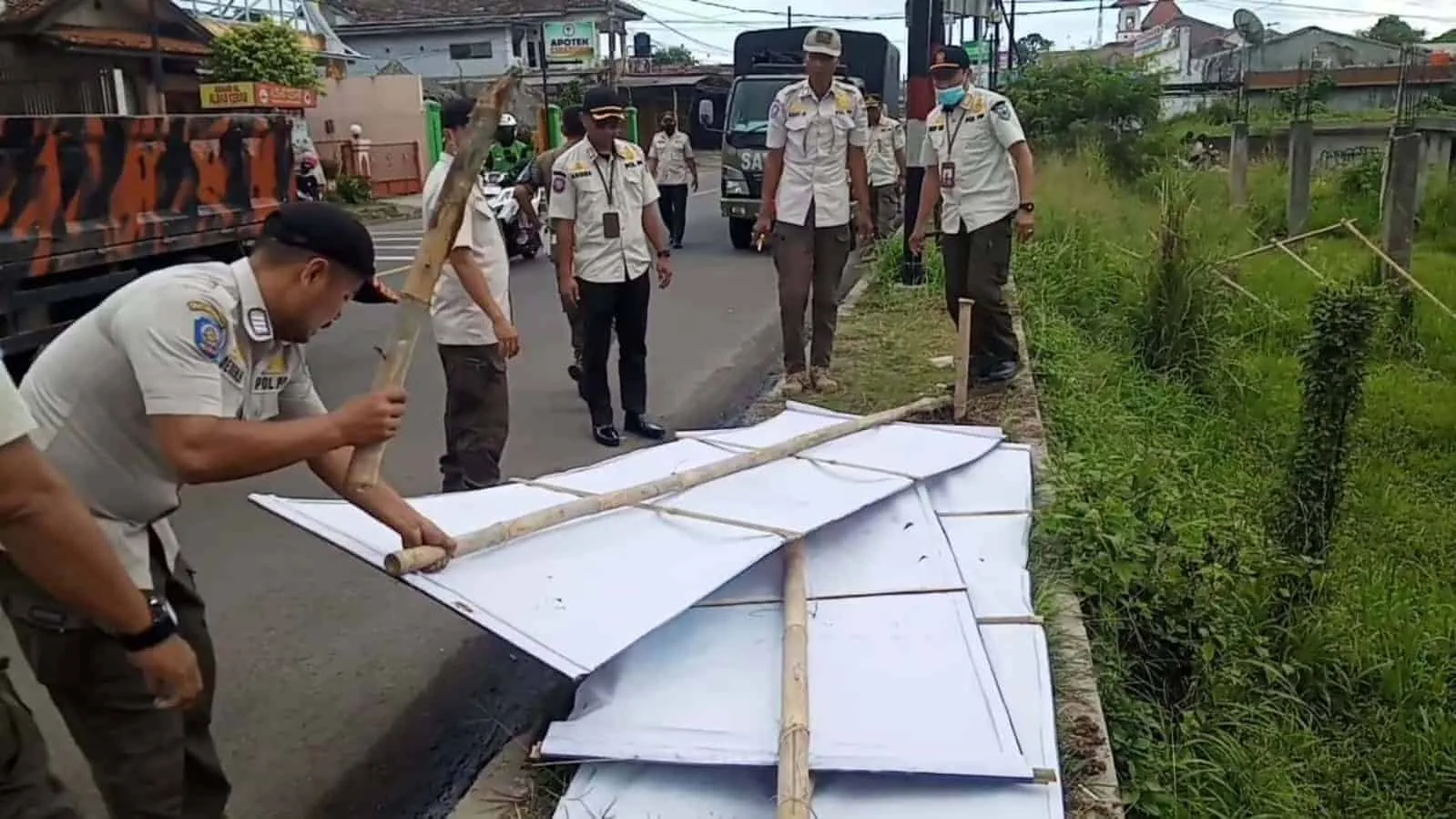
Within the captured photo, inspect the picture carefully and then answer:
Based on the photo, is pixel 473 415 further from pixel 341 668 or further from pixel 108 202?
pixel 108 202

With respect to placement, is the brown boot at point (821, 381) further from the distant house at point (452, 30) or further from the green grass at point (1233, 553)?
the distant house at point (452, 30)

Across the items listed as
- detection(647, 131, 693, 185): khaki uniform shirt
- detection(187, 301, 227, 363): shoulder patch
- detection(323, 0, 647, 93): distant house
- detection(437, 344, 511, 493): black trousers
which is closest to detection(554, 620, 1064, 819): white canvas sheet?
detection(187, 301, 227, 363): shoulder patch

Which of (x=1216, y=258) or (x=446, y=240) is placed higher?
(x=446, y=240)

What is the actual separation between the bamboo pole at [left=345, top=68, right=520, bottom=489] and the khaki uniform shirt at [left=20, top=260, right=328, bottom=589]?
26 cm

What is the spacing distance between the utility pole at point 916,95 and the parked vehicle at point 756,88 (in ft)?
9.87

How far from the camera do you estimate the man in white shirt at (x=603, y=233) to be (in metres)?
6.04

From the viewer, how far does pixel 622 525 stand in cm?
368

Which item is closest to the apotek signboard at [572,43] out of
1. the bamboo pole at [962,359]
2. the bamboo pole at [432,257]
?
the bamboo pole at [962,359]

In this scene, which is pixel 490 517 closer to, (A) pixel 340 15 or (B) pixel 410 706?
(B) pixel 410 706

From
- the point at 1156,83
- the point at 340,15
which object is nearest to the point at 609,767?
the point at 1156,83

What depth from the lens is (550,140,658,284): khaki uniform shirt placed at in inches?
239

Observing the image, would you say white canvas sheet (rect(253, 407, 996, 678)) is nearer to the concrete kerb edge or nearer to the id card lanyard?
the concrete kerb edge

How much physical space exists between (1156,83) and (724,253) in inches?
448

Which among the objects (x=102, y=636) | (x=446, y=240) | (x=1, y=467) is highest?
(x=446, y=240)
